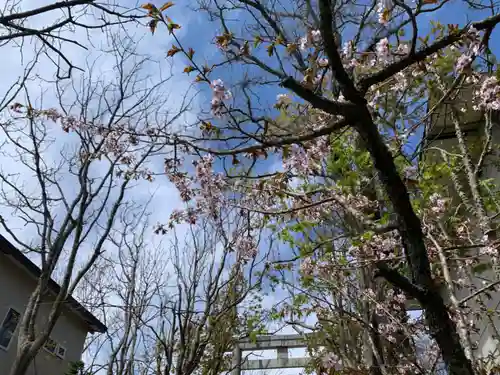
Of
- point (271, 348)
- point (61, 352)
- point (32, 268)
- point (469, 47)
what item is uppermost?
point (32, 268)

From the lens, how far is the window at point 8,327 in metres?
8.08

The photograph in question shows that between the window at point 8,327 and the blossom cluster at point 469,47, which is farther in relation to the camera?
the window at point 8,327

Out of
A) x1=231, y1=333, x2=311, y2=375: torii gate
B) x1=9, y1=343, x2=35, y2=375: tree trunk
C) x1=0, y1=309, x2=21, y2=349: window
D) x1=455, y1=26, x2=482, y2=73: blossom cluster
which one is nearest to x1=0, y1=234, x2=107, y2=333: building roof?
x1=0, y1=309, x2=21, y2=349: window

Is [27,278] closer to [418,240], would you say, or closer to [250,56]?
[250,56]

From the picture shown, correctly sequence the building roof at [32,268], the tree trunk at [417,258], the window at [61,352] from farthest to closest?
the window at [61,352] < the building roof at [32,268] < the tree trunk at [417,258]

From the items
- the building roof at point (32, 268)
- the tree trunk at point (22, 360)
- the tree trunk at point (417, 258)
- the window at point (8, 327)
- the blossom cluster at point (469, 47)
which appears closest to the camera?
the tree trunk at point (417, 258)

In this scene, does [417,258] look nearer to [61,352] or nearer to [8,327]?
[8,327]

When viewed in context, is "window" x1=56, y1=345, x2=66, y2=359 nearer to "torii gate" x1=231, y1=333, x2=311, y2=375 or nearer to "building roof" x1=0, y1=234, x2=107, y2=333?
"building roof" x1=0, y1=234, x2=107, y2=333

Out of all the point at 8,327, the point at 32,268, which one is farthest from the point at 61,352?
the point at 32,268

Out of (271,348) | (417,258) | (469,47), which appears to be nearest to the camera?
(417,258)

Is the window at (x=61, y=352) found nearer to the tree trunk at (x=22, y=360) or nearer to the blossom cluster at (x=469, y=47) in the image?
the tree trunk at (x=22, y=360)

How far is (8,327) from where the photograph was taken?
826cm

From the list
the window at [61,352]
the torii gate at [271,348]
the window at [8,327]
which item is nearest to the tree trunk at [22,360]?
the window at [8,327]

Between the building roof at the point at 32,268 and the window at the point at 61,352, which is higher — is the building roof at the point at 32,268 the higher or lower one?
the higher one
